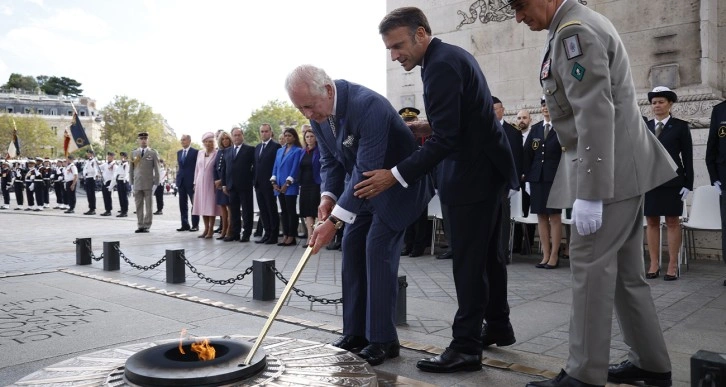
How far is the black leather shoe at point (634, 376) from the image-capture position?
9.77 feet

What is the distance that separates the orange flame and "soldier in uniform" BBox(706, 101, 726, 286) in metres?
5.63

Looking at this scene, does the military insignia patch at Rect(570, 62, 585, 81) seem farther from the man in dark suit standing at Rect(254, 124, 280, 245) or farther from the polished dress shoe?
the man in dark suit standing at Rect(254, 124, 280, 245)

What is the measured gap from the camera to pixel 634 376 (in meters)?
3.05

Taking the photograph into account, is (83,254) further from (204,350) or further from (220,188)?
(204,350)

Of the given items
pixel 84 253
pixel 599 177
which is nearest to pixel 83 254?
pixel 84 253

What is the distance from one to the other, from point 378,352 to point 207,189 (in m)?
9.51

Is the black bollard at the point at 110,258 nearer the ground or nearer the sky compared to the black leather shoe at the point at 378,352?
nearer the sky

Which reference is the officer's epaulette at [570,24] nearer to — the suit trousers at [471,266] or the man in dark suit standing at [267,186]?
the suit trousers at [471,266]

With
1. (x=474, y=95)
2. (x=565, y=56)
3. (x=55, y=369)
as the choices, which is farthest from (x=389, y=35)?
(x=55, y=369)

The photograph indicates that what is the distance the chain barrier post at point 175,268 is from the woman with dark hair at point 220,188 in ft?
16.4

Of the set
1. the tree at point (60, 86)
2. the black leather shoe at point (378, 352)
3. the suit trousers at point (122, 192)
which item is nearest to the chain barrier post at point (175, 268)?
the black leather shoe at point (378, 352)

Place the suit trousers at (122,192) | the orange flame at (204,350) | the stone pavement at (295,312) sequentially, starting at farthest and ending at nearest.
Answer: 1. the suit trousers at (122,192)
2. the stone pavement at (295,312)
3. the orange flame at (204,350)

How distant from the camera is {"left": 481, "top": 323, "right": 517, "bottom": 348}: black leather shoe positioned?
12.5 feet

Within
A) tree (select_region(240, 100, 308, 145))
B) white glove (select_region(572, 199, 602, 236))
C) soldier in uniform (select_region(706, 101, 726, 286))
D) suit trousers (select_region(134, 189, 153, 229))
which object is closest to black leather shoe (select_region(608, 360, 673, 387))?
white glove (select_region(572, 199, 602, 236))
